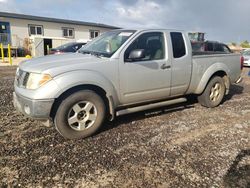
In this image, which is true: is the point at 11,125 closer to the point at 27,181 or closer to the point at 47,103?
the point at 47,103

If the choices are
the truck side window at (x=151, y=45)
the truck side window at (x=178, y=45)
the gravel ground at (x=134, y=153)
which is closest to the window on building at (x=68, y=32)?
the gravel ground at (x=134, y=153)

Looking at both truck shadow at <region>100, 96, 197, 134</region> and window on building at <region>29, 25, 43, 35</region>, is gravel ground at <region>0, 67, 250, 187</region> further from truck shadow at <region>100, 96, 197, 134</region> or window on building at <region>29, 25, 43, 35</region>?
window on building at <region>29, 25, 43, 35</region>

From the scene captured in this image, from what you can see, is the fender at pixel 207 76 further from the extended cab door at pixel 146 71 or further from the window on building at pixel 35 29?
the window on building at pixel 35 29

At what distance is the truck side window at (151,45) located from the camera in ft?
13.9

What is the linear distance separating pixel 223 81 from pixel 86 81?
390 centimetres

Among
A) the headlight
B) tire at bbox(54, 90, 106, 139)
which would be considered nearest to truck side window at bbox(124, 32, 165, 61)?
A: tire at bbox(54, 90, 106, 139)

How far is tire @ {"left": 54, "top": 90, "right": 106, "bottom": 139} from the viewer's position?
3527 millimetres

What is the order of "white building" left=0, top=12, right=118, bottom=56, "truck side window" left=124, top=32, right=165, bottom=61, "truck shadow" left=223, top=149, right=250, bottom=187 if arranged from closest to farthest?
"truck shadow" left=223, top=149, right=250, bottom=187 < "truck side window" left=124, top=32, right=165, bottom=61 < "white building" left=0, top=12, right=118, bottom=56

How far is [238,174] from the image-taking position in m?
2.87

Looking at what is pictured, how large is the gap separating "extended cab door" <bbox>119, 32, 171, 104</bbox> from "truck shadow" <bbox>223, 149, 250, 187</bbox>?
6.27 feet

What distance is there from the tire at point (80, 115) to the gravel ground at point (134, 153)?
0.17 m

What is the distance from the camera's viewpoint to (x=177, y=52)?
4.68 meters

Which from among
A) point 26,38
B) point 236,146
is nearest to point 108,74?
point 236,146

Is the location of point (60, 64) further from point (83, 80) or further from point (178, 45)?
point (178, 45)
